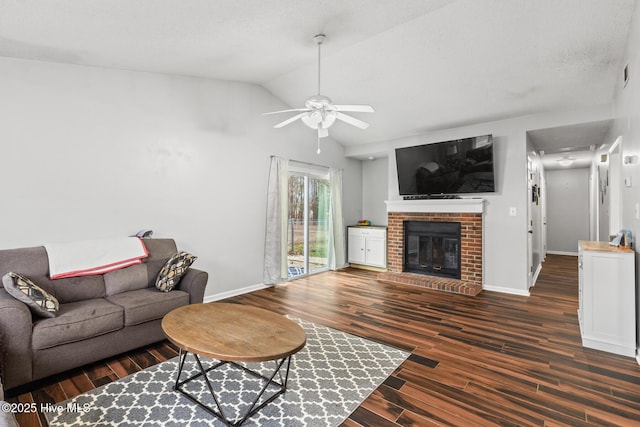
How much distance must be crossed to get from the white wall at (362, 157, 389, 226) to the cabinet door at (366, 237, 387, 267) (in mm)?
749

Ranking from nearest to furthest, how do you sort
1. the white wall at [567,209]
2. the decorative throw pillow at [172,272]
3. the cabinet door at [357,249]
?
1. the decorative throw pillow at [172,272]
2. the cabinet door at [357,249]
3. the white wall at [567,209]

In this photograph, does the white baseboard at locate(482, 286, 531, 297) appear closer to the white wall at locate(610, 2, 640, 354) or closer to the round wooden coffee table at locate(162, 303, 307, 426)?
the white wall at locate(610, 2, 640, 354)

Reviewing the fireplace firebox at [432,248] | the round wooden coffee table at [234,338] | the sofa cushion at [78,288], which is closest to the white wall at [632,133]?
the fireplace firebox at [432,248]

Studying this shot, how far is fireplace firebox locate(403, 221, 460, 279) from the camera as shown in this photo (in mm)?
5227

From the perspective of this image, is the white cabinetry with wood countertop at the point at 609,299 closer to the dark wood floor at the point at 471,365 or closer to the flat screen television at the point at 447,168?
the dark wood floor at the point at 471,365

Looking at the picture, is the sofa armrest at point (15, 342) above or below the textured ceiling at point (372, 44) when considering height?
below

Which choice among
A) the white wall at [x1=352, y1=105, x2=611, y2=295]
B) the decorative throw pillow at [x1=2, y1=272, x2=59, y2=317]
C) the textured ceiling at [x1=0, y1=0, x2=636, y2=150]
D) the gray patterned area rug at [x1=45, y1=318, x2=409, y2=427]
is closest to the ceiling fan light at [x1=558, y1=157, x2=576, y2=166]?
the white wall at [x1=352, y1=105, x2=611, y2=295]

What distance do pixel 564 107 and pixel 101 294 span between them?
5.89m

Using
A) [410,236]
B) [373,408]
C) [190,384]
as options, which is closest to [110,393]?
[190,384]

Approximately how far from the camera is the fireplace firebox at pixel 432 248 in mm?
5227

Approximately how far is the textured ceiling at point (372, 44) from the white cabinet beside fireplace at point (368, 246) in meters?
2.60

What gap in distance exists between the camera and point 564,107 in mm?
4188

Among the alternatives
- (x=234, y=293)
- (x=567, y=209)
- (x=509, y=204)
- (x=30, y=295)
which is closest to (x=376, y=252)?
(x=509, y=204)

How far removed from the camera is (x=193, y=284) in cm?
316
